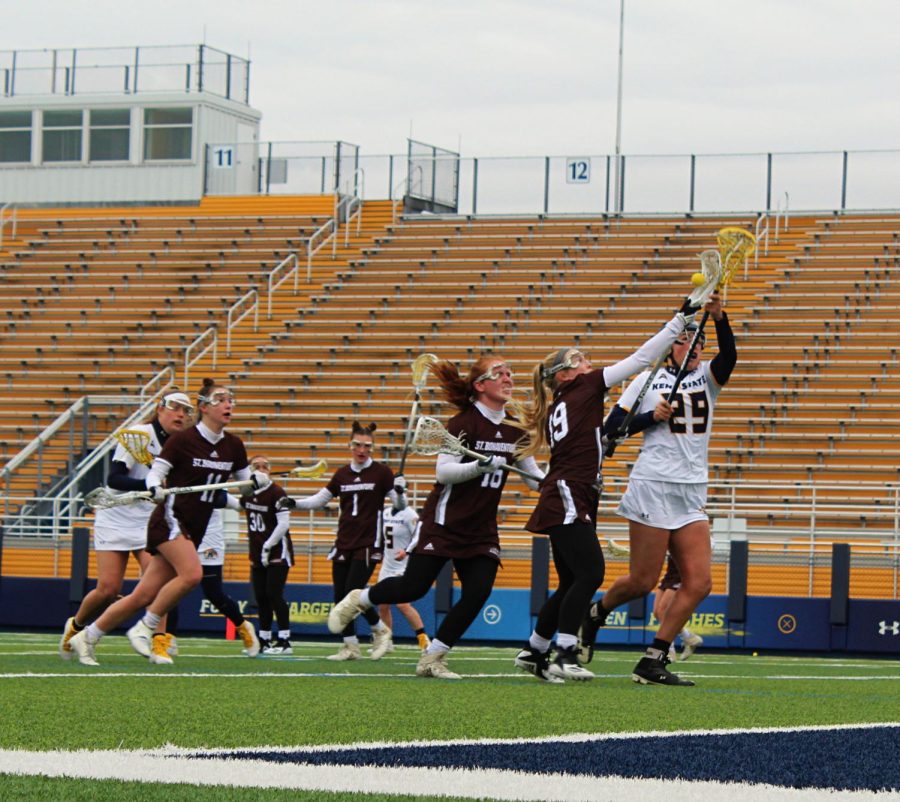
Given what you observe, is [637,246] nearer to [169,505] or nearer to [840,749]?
[169,505]

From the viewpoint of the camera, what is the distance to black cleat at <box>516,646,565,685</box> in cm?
959

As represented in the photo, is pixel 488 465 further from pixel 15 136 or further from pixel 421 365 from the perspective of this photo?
pixel 15 136

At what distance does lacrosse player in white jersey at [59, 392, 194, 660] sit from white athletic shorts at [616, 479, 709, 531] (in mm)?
3596

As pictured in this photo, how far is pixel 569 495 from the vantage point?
940 centimetres

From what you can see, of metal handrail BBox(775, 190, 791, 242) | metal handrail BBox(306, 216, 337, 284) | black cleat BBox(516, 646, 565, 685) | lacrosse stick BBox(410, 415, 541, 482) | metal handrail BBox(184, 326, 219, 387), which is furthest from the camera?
metal handrail BBox(306, 216, 337, 284)

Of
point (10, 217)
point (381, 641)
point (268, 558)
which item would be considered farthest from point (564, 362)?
point (10, 217)

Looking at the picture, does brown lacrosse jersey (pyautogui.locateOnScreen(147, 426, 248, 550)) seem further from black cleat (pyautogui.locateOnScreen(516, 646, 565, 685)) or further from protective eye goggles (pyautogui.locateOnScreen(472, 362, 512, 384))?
black cleat (pyautogui.locateOnScreen(516, 646, 565, 685))

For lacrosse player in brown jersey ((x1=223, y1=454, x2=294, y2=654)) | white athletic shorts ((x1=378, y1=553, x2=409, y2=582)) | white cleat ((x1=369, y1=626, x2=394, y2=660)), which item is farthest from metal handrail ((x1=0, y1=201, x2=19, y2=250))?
white cleat ((x1=369, y1=626, x2=394, y2=660))

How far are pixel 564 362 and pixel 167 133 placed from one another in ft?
92.8

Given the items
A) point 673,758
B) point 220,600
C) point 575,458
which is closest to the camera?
point 673,758

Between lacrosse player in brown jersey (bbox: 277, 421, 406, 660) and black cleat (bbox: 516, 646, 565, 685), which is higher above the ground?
lacrosse player in brown jersey (bbox: 277, 421, 406, 660)

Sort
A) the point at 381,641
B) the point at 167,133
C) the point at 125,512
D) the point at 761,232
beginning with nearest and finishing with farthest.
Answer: the point at 125,512, the point at 381,641, the point at 761,232, the point at 167,133

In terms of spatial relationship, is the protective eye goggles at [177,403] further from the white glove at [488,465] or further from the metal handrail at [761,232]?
the metal handrail at [761,232]

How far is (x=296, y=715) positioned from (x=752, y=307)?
2156 centimetres
